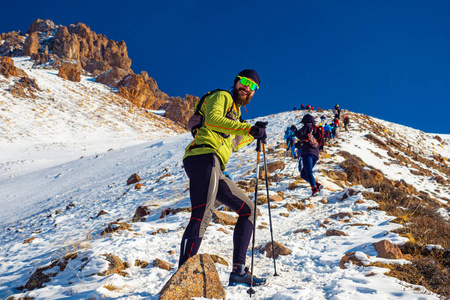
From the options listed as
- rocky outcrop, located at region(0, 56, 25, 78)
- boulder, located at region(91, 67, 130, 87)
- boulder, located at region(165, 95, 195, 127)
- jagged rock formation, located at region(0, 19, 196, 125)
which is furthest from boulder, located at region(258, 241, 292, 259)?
boulder, located at region(91, 67, 130, 87)

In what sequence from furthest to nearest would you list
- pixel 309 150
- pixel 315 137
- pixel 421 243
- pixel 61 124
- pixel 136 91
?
pixel 136 91
pixel 61 124
pixel 315 137
pixel 309 150
pixel 421 243

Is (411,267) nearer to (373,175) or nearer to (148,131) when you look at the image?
→ (373,175)

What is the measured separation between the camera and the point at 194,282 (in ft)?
8.40

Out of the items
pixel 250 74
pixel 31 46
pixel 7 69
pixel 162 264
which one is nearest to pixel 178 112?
pixel 7 69

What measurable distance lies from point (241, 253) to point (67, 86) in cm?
6045

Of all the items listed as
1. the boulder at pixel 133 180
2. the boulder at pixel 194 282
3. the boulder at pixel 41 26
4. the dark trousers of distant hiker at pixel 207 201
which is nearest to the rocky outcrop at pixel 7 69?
the boulder at pixel 133 180

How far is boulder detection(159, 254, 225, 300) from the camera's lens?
243 centimetres

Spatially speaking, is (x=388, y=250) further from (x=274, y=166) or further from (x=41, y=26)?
(x=41, y=26)

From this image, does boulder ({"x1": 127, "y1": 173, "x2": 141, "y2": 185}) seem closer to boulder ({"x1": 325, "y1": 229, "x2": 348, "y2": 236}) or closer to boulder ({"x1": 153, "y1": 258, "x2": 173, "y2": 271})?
boulder ({"x1": 153, "y1": 258, "x2": 173, "y2": 271})

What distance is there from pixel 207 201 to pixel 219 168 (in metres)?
0.42

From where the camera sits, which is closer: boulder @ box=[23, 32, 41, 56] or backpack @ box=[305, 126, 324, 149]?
backpack @ box=[305, 126, 324, 149]

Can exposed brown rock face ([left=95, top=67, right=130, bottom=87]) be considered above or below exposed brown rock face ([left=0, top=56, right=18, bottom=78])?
above

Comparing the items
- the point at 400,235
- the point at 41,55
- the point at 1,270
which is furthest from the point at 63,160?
the point at 41,55

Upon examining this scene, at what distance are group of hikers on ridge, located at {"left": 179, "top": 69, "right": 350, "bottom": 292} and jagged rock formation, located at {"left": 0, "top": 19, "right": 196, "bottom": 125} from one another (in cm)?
6386
